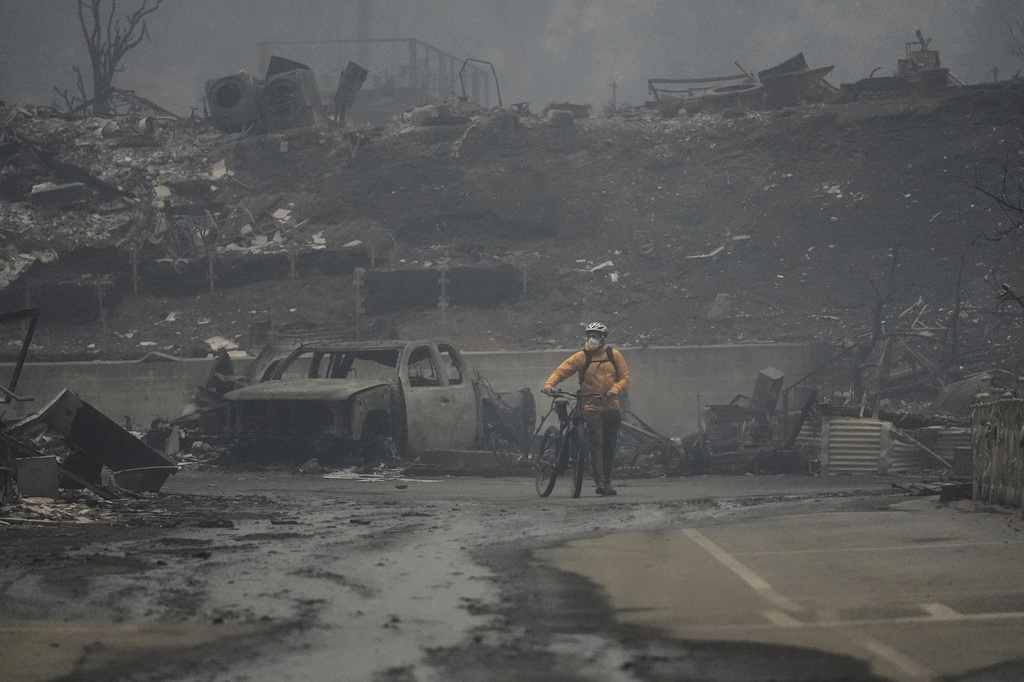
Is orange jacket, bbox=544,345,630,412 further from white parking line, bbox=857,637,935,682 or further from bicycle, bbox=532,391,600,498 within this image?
white parking line, bbox=857,637,935,682

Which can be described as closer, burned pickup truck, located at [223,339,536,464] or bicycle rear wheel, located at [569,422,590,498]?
bicycle rear wheel, located at [569,422,590,498]

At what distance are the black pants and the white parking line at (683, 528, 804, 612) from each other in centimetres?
440

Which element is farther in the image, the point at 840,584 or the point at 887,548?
the point at 887,548

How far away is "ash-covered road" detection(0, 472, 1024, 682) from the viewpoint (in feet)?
16.3

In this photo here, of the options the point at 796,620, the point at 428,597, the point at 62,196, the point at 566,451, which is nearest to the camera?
the point at 796,620

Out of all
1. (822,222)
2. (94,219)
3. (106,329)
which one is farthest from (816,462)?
(94,219)

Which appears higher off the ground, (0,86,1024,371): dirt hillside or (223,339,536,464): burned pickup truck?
(0,86,1024,371): dirt hillside

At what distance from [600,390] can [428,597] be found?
7.86 m

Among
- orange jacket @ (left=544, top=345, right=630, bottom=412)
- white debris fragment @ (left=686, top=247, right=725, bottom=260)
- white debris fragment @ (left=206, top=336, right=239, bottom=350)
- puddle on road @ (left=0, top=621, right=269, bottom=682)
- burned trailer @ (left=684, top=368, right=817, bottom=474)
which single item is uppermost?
white debris fragment @ (left=686, top=247, right=725, bottom=260)

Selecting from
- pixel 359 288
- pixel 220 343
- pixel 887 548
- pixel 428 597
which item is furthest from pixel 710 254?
pixel 428 597

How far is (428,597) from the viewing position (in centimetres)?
675

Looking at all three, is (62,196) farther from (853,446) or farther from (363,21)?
(363,21)

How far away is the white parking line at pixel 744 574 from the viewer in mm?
6438

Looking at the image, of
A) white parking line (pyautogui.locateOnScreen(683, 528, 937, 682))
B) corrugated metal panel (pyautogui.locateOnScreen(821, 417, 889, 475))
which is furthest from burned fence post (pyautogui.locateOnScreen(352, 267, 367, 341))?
white parking line (pyautogui.locateOnScreen(683, 528, 937, 682))
